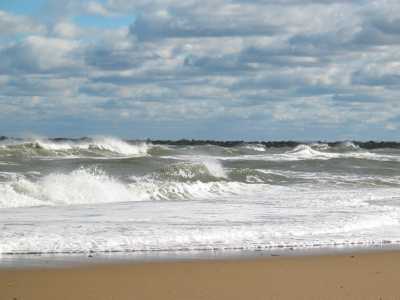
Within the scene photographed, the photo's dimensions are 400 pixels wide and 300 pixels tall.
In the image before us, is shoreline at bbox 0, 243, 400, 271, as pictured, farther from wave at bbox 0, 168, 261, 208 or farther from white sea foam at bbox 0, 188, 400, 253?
wave at bbox 0, 168, 261, 208

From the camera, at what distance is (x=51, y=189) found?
1812 cm

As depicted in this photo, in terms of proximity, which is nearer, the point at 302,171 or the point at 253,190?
the point at 253,190

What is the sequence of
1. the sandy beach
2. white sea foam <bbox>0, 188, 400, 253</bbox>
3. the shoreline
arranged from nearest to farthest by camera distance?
the sandy beach → the shoreline → white sea foam <bbox>0, 188, 400, 253</bbox>

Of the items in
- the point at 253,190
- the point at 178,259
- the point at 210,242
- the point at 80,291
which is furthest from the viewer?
the point at 253,190

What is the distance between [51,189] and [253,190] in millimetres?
6496

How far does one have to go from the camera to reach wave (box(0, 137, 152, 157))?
37.9 m

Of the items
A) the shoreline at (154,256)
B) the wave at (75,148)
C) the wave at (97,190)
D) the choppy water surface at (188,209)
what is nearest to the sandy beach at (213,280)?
the shoreline at (154,256)

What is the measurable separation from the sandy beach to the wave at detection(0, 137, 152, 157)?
1068 inches

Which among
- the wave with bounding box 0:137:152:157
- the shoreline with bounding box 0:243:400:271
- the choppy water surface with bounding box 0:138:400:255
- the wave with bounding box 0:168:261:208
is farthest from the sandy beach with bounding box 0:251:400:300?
the wave with bounding box 0:137:152:157

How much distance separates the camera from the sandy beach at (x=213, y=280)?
24.8 ft

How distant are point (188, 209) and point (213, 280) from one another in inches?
279

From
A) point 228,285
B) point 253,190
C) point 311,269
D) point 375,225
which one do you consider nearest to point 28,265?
point 228,285

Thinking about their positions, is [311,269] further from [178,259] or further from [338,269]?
[178,259]

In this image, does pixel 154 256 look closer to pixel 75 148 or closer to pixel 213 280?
pixel 213 280
